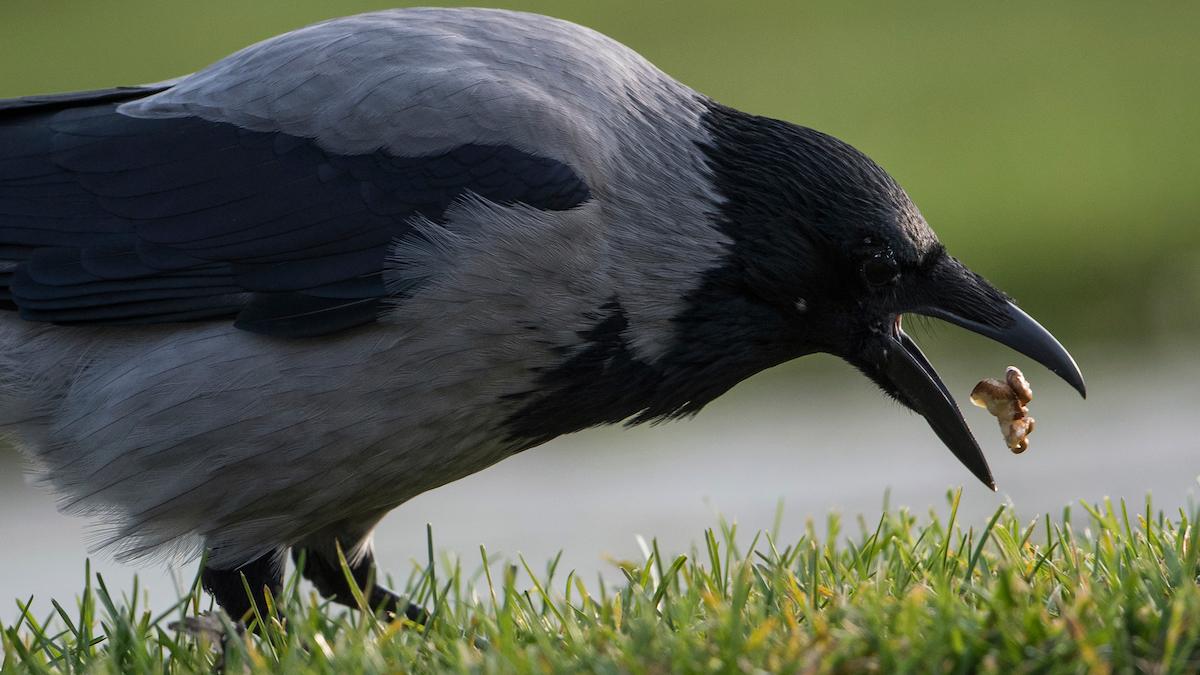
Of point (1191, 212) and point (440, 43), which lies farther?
point (1191, 212)

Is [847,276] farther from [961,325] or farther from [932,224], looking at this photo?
[932,224]

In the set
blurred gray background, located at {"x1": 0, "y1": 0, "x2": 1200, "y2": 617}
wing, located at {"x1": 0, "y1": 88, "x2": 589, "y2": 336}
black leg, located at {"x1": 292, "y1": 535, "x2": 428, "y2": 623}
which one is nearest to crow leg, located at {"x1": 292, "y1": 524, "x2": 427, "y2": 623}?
black leg, located at {"x1": 292, "y1": 535, "x2": 428, "y2": 623}

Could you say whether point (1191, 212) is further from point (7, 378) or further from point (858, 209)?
point (7, 378)

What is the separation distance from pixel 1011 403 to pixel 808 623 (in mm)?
1332

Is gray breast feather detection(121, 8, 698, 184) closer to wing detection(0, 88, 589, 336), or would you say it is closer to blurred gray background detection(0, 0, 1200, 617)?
wing detection(0, 88, 589, 336)

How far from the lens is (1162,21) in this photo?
1791cm

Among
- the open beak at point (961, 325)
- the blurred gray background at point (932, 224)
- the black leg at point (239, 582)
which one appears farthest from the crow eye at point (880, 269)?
the black leg at point (239, 582)

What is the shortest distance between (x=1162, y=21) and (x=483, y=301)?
15864 mm

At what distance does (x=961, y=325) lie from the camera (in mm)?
4172

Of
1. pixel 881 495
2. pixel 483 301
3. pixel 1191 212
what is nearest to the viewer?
pixel 483 301

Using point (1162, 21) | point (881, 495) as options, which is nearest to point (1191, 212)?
point (881, 495)

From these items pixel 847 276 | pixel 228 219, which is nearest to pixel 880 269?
pixel 847 276

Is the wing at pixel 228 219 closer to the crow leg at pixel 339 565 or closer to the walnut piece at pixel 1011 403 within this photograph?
the crow leg at pixel 339 565

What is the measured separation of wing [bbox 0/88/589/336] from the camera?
4012 millimetres
